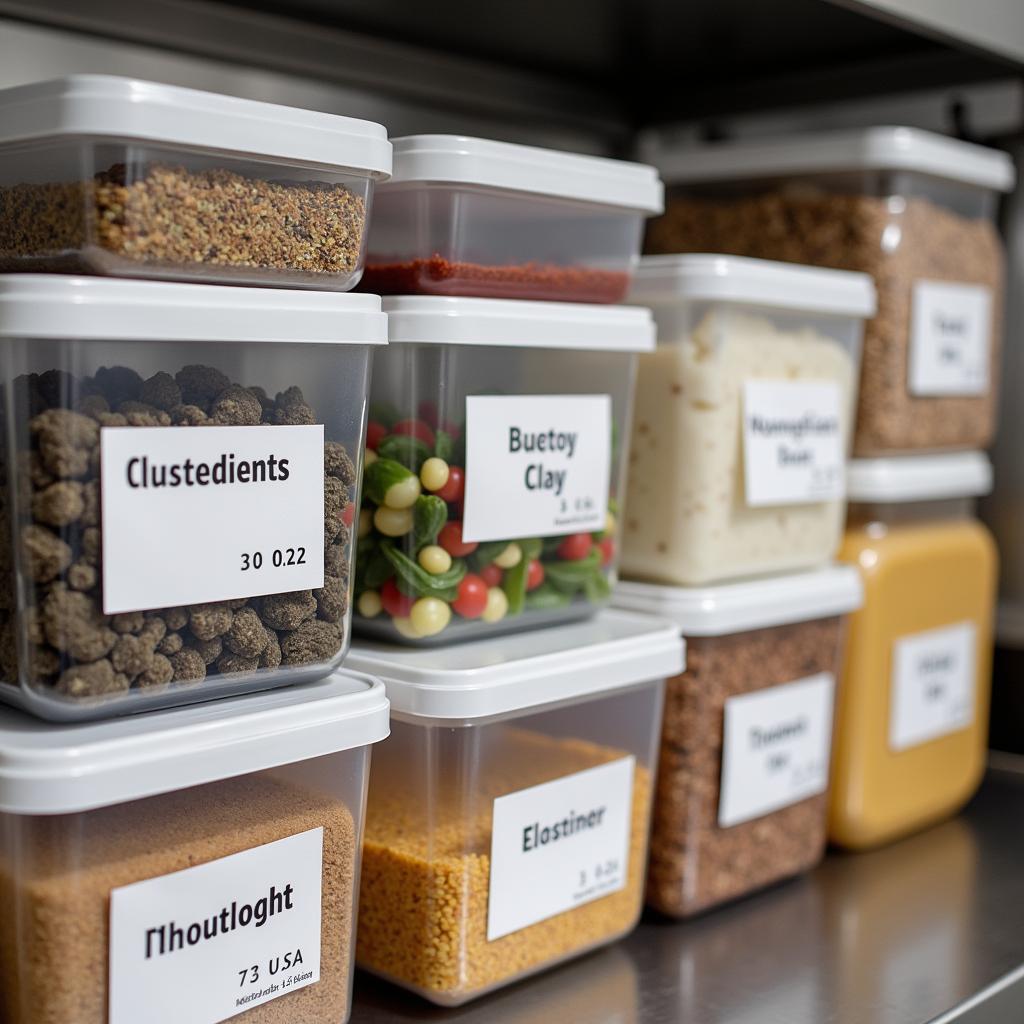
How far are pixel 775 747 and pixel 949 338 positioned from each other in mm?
410

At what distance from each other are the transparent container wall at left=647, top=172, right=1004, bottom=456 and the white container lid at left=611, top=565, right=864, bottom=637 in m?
0.15

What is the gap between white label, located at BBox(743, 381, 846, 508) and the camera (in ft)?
3.24

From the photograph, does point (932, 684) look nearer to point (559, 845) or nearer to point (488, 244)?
point (559, 845)

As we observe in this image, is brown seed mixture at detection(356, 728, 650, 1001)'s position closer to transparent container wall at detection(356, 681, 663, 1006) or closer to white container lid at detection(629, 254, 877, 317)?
transparent container wall at detection(356, 681, 663, 1006)

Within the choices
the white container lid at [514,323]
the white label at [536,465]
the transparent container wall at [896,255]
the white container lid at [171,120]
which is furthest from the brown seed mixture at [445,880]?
the transparent container wall at [896,255]

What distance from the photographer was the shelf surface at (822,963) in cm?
84

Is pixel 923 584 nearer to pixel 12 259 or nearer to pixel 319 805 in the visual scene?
pixel 319 805

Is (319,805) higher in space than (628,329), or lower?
lower

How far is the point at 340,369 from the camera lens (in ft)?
2.38

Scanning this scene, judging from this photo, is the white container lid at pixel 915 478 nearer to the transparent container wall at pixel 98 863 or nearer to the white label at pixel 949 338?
the white label at pixel 949 338

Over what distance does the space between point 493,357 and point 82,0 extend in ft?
1.39

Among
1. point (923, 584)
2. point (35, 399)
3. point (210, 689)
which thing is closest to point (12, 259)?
point (35, 399)

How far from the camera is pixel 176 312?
637mm

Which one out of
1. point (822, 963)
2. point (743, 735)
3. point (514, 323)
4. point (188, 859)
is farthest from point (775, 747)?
point (188, 859)
